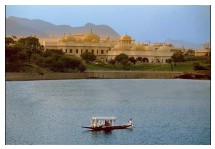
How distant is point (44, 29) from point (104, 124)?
136cm

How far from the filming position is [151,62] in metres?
8.41

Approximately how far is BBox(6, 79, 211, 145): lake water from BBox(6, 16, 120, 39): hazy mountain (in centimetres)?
61

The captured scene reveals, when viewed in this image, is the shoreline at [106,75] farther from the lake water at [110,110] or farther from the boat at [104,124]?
the boat at [104,124]

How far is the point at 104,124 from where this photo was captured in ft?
25.6

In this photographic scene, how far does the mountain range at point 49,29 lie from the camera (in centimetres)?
775

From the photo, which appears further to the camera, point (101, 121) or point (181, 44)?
point (181, 44)

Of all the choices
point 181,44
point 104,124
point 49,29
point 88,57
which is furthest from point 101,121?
point 181,44

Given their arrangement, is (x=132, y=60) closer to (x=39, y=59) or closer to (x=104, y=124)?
(x=104, y=124)

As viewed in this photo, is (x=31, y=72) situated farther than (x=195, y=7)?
Result: Yes

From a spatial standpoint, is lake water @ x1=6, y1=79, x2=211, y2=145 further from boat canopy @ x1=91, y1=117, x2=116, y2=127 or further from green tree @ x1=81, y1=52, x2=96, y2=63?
green tree @ x1=81, y1=52, x2=96, y2=63

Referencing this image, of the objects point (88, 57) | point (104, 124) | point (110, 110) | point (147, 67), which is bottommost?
point (104, 124)
